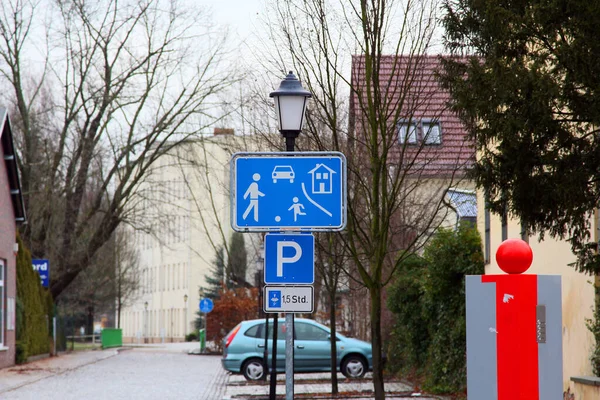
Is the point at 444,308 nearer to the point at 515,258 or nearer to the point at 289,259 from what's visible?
the point at 289,259

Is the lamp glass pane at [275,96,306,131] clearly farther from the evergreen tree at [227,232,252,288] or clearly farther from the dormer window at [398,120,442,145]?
the evergreen tree at [227,232,252,288]

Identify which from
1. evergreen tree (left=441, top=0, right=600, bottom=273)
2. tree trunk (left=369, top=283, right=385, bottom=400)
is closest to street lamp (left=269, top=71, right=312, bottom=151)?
evergreen tree (left=441, top=0, right=600, bottom=273)

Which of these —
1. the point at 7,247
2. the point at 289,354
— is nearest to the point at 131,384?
the point at 7,247

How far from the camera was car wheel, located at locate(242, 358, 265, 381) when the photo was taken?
24016mm

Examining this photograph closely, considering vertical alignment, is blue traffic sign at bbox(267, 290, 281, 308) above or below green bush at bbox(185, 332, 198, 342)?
above

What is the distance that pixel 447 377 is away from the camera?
18.6 metres

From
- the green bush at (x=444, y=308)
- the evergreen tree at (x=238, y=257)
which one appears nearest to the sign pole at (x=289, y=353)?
the green bush at (x=444, y=308)

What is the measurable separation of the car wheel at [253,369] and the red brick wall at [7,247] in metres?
9.69

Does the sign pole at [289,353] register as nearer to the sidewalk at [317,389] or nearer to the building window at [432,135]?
the building window at [432,135]

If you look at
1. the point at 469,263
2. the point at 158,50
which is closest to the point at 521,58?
the point at 469,263

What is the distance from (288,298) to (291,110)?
2.58 m

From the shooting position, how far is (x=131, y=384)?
22609 mm

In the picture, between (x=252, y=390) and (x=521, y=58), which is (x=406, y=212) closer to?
(x=252, y=390)

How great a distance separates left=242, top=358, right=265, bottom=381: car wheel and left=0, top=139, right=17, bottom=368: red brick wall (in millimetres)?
9694
